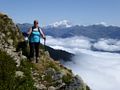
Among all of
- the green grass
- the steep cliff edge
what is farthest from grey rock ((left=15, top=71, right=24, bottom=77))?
the green grass

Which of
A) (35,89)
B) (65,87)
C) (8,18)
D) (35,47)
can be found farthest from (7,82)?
(8,18)

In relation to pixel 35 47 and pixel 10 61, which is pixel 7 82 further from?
pixel 35 47

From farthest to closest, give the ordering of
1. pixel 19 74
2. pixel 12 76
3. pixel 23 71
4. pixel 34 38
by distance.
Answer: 1. pixel 34 38
2. pixel 23 71
3. pixel 19 74
4. pixel 12 76

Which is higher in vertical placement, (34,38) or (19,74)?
(34,38)

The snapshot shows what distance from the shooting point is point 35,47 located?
79.3ft

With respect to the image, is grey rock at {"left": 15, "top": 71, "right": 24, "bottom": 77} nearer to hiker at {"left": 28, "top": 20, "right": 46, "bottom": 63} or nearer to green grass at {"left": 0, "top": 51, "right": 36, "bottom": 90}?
green grass at {"left": 0, "top": 51, "right": 36, "bottom": 90}

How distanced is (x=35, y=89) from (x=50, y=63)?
4.84 metres

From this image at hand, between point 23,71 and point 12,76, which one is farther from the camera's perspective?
point 23,71

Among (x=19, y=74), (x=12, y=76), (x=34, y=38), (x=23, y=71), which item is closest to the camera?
(x=12, y=76)

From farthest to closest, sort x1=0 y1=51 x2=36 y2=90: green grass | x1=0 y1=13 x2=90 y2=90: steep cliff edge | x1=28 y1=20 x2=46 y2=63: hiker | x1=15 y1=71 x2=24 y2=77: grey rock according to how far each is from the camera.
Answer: x1=28 y1=20 x2=46 y2=63: hiker → x1=15 y1=71 x2=24 y2=77: grey rock → x1=0 y1=13 x2=90 y2=90: steep cliff edge → x1=0 y1=51 x2=36 y2=90: green grass

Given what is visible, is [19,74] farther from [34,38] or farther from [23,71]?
[34,38]

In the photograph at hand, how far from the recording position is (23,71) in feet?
71.3

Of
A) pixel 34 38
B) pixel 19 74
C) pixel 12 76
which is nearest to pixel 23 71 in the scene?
pixel 19 74

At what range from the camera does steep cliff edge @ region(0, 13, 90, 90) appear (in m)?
20.0
